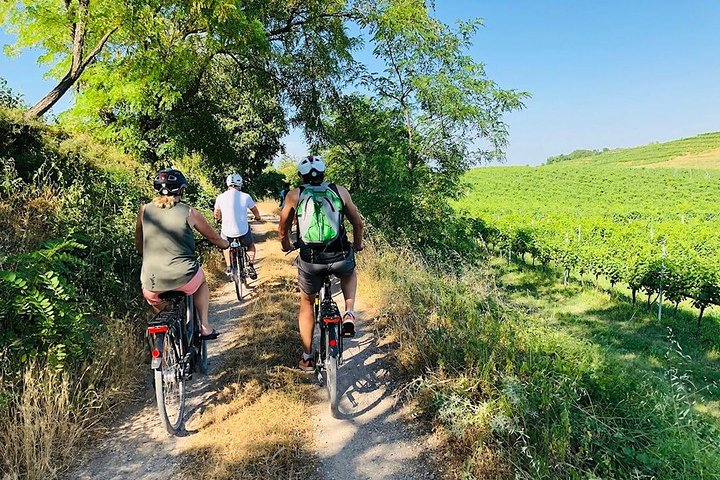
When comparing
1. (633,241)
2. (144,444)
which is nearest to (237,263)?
(144,444)

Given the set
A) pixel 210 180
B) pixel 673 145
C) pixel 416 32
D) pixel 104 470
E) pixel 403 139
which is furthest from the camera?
pixel 673 145

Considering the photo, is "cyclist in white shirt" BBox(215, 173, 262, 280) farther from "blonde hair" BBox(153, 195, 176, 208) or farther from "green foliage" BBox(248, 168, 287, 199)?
"green foliage" BBox(248, 168, 287, 199)

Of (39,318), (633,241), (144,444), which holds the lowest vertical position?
(633,241)

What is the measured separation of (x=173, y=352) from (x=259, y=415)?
88 cm

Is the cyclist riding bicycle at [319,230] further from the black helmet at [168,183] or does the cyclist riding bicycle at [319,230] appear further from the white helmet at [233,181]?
the white helmet at [233,181]

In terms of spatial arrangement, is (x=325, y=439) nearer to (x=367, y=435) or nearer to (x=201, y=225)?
(x=367, y=435)

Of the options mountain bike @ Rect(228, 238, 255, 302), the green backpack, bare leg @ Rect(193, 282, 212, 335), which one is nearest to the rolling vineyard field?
mountain bike @ Rect(228, 238, 255, 302)

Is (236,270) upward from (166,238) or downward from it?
downward

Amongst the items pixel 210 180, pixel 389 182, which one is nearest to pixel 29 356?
pixel 389 182

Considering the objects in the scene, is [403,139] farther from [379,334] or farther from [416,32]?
[379,334]

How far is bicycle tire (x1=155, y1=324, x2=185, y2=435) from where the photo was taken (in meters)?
3.22

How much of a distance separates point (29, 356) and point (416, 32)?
352 inches

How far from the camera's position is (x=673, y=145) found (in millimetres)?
90812

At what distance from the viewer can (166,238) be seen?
11.4 feet
